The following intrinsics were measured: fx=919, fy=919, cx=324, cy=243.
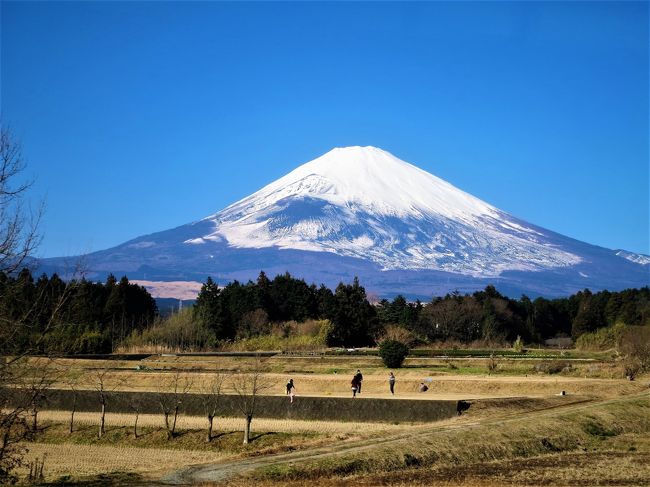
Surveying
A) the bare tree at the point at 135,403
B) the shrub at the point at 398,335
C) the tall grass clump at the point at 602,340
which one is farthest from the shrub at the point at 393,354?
the tall grass clump at the point at 602,340

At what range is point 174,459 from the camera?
93.3ft

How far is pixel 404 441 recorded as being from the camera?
83.1ft

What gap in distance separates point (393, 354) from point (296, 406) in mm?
15717

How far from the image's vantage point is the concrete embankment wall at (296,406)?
33219 millimetres

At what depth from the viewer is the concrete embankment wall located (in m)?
33.2

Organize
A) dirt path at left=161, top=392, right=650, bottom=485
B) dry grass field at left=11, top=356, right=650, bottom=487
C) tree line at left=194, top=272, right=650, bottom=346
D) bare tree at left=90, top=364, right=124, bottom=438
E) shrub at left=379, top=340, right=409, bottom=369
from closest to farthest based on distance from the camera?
dirt path at left=161, top=392, right=650, bottom=485, dry grass field at left=11, top=356, right=650, bottom=487, bare tree at left=90, top=364, right=124, bottom=438, shrub at left=379, top=340, right=409, bottom=369, tree line at left=194, top=272, right=650, bottom=346

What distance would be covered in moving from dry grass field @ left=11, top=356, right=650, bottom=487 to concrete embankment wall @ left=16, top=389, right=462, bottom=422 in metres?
0.65

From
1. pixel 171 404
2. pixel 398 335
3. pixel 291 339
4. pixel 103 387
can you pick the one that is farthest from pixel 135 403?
pixel 398 335

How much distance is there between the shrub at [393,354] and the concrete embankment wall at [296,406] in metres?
15.2

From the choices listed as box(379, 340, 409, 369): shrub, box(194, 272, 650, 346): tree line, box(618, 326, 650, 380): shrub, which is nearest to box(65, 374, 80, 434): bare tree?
box(379, 340, 409, 369): shrub

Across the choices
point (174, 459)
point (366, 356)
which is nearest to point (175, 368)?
point (366, 356)

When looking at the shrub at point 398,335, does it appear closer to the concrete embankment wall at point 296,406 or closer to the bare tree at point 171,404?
the bare tree at point 171,404

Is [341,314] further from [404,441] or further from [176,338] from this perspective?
[404,441]

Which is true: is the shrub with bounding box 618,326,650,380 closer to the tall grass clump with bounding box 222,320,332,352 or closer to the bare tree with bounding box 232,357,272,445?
the bare tree with bounding box 232,357,272,445
